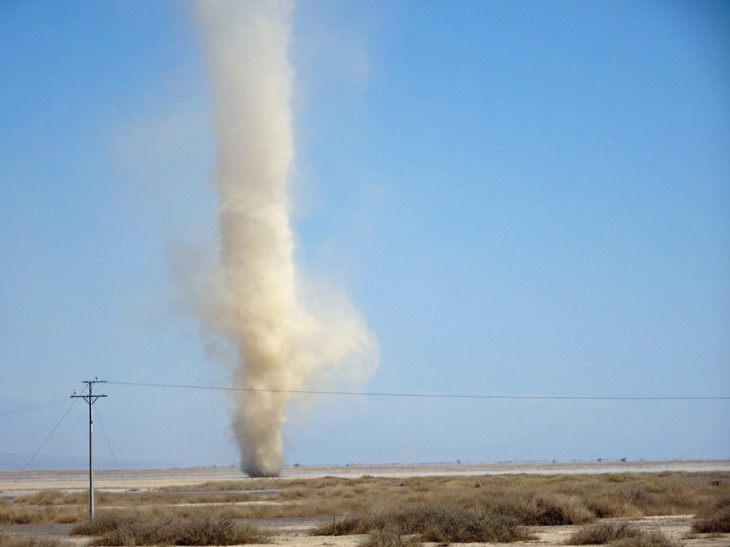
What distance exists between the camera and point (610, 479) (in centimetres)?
7344

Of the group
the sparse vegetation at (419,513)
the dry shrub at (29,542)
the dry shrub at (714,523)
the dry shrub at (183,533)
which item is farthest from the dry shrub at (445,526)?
the dry shrub at (29,542)

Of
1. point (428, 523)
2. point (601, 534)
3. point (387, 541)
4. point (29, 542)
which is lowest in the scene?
point (601, 534)

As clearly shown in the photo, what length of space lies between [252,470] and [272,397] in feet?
36.5

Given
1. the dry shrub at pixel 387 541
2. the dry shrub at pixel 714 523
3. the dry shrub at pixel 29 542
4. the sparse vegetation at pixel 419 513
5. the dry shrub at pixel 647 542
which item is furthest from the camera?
the sparse vegetation at pixel 419 513

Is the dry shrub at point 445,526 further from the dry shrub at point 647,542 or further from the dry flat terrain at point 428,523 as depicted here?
the dry shrub at point 647,542

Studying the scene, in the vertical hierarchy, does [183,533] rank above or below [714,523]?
above

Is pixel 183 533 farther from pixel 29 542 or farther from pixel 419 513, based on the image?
pixel 419 513

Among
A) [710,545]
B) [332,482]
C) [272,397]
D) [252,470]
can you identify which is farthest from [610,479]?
[710,545]

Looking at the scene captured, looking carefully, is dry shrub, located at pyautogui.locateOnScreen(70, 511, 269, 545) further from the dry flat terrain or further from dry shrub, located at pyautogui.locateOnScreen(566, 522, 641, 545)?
dry shrub, located at pyautogui.locateOnScreen(566, 522, 641, 545)

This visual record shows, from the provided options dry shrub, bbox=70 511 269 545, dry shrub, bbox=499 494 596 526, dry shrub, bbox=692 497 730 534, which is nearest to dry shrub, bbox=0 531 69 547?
dry shrub, bbox=70 511 269 545

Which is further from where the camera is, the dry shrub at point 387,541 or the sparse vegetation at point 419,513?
the sparse vegetation at point 419,513

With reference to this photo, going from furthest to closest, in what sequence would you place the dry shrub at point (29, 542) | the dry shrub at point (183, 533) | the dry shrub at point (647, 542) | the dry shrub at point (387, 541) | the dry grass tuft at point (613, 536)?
the dry shrub at point (183, 533) < the dry shrub at point (29, 542) < the dry shrub at point (387, 541) < the dry grass tuft at point (613, 536) < the dry shrub at point (647, 542)

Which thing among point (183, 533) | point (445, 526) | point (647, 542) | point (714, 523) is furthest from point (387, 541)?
point (714, 523)

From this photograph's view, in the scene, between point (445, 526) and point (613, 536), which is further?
point (445, 526)
